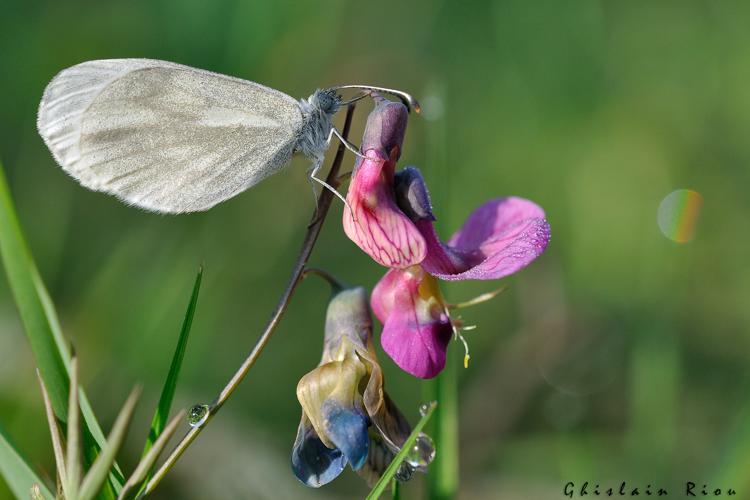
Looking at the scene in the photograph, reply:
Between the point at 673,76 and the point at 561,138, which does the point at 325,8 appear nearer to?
the point at 561,138

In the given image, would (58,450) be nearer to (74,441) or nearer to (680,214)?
(74,441)

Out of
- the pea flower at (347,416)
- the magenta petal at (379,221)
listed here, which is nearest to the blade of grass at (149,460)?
the pea flower at (347,416)

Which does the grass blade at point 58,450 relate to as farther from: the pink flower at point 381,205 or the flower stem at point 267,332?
the pink flower at point 381,205

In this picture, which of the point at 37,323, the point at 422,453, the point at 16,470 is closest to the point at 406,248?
the point at 422,453

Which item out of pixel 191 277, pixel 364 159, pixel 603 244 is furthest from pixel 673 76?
pixel 364 159

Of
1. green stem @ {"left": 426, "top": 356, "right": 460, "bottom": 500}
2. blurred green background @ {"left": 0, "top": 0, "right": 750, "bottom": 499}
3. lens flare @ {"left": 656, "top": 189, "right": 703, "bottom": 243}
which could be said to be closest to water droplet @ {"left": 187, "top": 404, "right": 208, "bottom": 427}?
green stem @ {"left": 426, "top": 356, "right": 460, "bottom": 500}

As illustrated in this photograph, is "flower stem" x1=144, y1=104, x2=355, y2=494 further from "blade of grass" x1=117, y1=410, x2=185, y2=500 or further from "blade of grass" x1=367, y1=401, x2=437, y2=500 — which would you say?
"blade of grass" x1=367, y1=401, x2=437, y2=500
